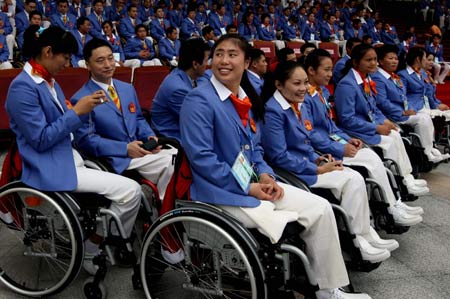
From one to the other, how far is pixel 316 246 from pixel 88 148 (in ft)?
4.02

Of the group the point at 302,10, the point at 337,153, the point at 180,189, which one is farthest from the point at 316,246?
the point at 302,10

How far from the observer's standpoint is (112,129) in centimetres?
233

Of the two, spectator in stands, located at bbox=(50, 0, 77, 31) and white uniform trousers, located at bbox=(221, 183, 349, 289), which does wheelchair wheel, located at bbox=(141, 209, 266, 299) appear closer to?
white uniform trousers, located at bbox=(221, 183, 349, 289)

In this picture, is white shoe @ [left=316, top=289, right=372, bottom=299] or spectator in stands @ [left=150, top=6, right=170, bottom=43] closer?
white shoe @ [left=316, top=289, right=372, bottom=299]

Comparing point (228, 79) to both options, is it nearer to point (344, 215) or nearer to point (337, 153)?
point (344, 215)

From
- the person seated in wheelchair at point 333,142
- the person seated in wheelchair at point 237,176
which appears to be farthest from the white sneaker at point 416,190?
the person seated in wheelchair at point 237,176

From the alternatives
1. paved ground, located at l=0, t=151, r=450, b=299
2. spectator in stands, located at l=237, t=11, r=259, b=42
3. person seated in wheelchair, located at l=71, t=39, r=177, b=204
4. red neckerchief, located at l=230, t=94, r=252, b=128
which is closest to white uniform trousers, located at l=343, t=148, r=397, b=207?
paved ground, located at l=0, t=151, r=450, b=299

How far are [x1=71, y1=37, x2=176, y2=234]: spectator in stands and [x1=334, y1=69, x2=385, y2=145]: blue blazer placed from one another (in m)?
1.23

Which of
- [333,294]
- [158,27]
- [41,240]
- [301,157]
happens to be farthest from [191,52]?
[158,27]

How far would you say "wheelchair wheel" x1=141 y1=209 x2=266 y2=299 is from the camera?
1.48m

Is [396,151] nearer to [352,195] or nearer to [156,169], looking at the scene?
[352,195]

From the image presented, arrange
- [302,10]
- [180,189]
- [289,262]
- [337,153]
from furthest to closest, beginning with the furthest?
[302,10], [337,153], [180,189], [289,262]

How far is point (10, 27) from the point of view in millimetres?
6664

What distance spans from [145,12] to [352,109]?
6.71 m
